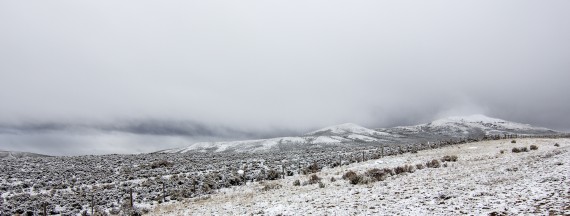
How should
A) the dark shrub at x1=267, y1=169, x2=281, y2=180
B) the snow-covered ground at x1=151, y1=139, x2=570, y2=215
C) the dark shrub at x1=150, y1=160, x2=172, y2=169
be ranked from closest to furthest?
the snow-covered ground at x1=151, y1=139, x2=570, y2=215, the dark shrub at x1=267, y1=169, x2=281, y2=180, the dark shrub at x1=150, y1=160, x2=172, y2=169

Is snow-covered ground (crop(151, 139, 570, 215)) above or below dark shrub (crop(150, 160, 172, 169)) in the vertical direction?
above

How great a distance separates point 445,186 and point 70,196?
99.2 ft

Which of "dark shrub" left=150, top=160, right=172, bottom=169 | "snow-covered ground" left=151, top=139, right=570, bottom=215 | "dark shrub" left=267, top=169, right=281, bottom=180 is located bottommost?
"dark shrub" left=267, top=169, right=281, bottom=180

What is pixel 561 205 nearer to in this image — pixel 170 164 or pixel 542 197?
pixel 542 197

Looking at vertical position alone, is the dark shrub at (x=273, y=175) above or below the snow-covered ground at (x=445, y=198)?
below

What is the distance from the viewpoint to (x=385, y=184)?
2030 centimetres

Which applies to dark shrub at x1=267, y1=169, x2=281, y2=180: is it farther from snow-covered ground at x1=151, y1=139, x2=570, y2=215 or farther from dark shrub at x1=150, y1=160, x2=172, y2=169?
dark shrub at x1=150, y1=160, x2=172, y2=169

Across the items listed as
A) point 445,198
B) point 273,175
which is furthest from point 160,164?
point 445,198

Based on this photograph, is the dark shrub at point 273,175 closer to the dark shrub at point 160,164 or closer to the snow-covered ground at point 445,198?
the snow-covered ground at point 445,198

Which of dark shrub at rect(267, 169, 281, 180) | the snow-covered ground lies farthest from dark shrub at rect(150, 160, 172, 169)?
the snow-covered ground

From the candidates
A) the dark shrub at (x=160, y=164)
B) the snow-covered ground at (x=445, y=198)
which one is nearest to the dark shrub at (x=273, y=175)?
the snow-covered ground at (x=445, y=198)

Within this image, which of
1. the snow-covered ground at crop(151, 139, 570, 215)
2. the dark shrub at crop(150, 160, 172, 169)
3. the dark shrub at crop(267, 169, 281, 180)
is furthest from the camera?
the dark shrub at crop(150, 160, 172, 169)

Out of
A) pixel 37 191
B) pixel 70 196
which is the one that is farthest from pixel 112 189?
pixel 37 191

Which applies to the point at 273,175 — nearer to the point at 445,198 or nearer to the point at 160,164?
the point at 160,164
